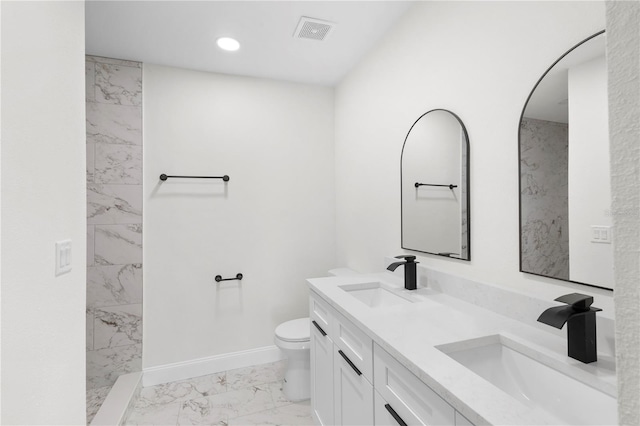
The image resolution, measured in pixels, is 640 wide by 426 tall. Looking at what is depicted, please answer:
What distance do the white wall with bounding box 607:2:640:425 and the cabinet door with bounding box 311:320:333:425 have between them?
1400 millimetres

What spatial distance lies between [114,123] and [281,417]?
238 centimetres

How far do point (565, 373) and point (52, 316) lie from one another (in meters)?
1.47

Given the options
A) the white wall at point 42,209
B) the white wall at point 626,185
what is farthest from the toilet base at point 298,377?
the white wall at point 626,185

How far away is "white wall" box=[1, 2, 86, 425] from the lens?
30.3 inches

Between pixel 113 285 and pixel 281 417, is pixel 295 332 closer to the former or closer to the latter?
pixel 281 417

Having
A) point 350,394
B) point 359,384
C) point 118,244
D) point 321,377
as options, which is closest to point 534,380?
point 359,384

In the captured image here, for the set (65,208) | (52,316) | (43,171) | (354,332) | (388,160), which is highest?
(388,160)

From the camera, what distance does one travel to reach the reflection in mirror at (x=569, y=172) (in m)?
1.00

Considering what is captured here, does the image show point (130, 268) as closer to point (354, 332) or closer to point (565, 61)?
point (354, 332)

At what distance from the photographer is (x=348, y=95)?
108 inches

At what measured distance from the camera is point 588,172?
3.41 feet

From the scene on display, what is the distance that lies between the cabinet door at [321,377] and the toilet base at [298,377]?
0.33m

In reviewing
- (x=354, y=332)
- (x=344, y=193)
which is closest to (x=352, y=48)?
(x=344, y=193)

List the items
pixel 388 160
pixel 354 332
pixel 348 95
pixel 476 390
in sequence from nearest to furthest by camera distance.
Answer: pixel 476 390, pixel 354 332, pixel 388 160, pixel 348 95
